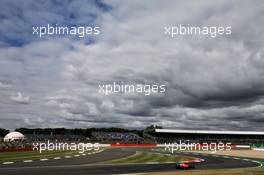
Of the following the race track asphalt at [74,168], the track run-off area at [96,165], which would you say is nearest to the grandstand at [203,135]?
the track run-off area at [96,165]

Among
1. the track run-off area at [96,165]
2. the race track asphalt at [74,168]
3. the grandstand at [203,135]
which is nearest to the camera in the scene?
the race track asphalt at [74,168]

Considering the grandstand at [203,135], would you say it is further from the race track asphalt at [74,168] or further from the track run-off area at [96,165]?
the race track asphalt at [74,168]

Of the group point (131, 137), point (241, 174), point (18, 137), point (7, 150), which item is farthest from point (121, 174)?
point (131, 137)

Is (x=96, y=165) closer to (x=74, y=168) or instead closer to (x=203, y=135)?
(x=74, y=168)

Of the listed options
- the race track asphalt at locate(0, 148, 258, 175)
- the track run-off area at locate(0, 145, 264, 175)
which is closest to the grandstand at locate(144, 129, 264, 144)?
the track run-off area at locate(0, 145, 264, 175)

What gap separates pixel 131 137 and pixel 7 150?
76.1 metres

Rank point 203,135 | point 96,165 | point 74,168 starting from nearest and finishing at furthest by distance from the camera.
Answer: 1. point 74,168
2. point 96,165
3. point 203,135

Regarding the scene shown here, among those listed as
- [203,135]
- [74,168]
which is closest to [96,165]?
[74,168]

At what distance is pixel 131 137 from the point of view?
11650 cm

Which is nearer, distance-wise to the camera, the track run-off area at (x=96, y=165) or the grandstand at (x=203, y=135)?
the track run-off area at (x=96, y=165)

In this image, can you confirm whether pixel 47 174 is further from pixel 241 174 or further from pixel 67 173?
pixel 241 174

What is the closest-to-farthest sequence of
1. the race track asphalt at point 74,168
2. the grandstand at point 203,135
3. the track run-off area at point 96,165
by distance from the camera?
the race track asphalt at point 74,168
the track run-off area at point 96,165
the grandstand at point 203,135

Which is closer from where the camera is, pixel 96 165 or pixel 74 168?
pixel 74 168

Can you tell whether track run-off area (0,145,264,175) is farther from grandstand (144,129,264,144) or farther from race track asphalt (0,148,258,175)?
grandstand (144,129,264,144)
